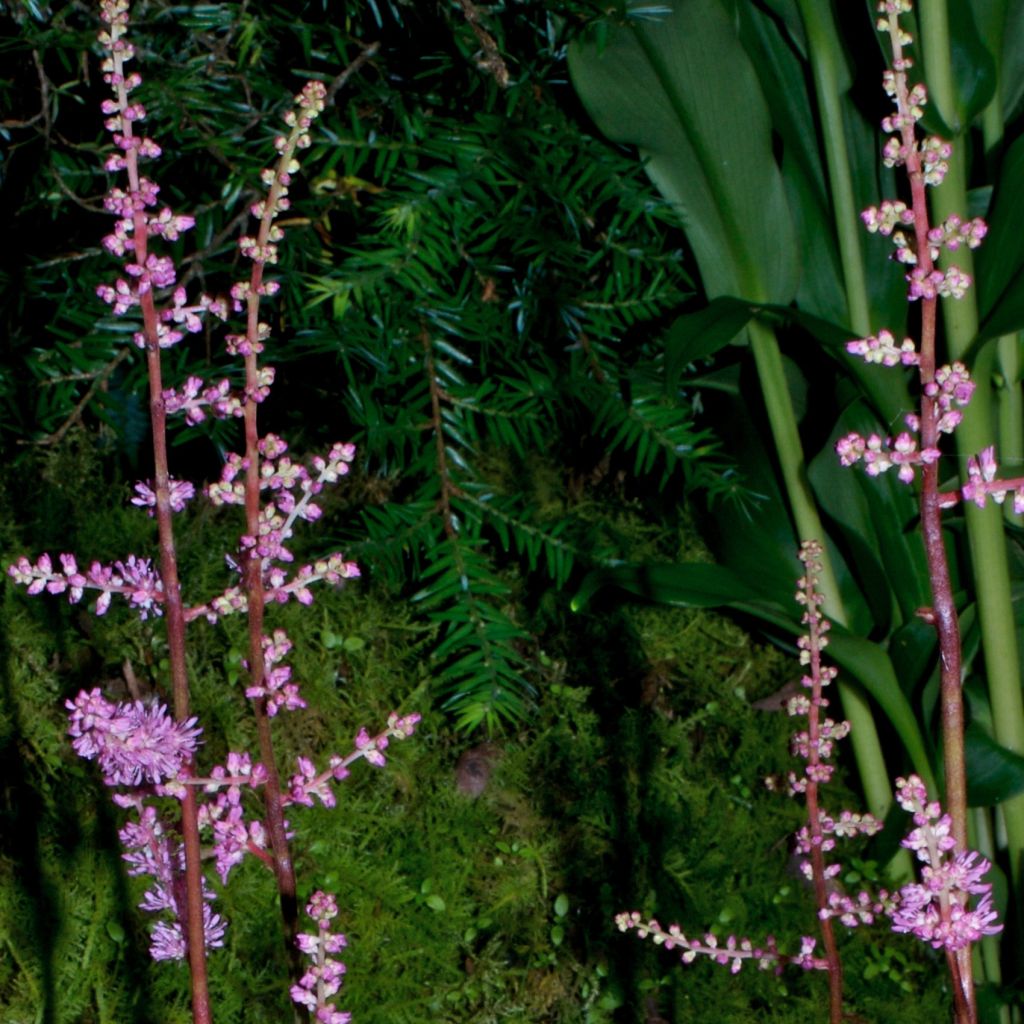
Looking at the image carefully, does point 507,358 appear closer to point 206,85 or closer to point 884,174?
point 206,85

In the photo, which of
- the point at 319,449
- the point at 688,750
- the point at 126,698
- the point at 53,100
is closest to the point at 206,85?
the point at 53,100

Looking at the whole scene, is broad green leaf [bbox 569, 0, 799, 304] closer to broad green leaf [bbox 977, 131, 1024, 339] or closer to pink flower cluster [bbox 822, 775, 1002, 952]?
broad green leaf [bbox 977, 131, 1024, 339]

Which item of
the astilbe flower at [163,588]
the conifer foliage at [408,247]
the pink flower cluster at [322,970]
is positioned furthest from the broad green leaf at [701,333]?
the pink flower cluster at [322,970]

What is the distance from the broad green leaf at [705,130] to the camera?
4.04 ft

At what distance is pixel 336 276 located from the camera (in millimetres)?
1120

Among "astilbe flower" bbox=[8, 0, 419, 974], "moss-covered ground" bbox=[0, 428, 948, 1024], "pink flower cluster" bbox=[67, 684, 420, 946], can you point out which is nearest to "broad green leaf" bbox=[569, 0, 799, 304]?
"moss-covered ground" bbox=[0, 428, 948, 1024]

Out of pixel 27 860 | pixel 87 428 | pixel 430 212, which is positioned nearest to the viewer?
pixel 430 212

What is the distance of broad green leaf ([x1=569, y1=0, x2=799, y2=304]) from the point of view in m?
1.23

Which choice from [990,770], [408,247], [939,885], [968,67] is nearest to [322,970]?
[939,885]

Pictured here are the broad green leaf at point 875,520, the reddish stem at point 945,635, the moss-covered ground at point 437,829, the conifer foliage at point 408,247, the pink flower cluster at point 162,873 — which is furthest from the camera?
the broad green leaf at point 875,520

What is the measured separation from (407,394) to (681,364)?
25 cm

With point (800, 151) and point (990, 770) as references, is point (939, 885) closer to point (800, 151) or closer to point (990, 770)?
point (990, 770)

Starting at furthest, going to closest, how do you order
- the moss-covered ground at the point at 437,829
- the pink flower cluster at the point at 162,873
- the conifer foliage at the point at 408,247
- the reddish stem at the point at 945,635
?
1. the moss-covered ground at the point at 437,829
2. the conifer foliage at the point at 408,247
3. the pink flower cluster at the point at 162,873
4. the reddish stem at the point at 945,635

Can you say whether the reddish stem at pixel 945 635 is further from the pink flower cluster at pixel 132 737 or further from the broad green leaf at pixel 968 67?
the broad green leaf at pixel 968 67
